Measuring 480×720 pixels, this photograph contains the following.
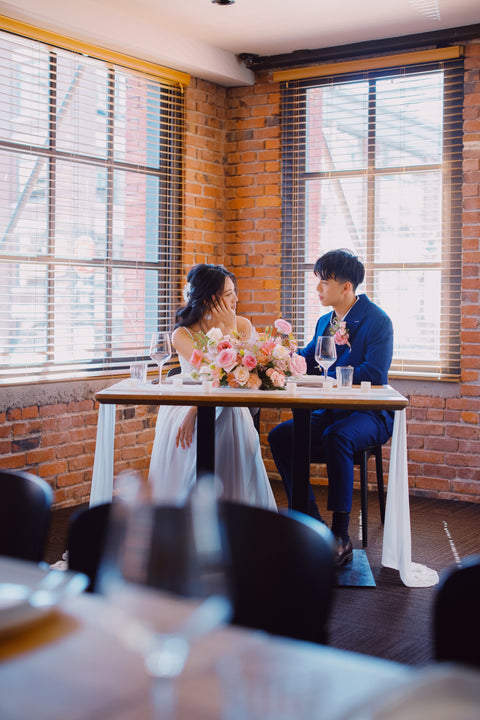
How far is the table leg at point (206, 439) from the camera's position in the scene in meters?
3.22

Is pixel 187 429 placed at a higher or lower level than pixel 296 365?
lower

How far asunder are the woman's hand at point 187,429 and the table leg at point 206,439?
193mm

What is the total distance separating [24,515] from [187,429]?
6.72ft

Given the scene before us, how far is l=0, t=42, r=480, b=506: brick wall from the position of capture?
430 cm

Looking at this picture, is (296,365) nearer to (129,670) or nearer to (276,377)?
(276,377)

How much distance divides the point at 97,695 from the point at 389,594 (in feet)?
8.63

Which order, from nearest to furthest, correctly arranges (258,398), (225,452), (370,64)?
(258,398)
(225,452)
(370,64)

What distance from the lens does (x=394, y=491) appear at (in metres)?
3.22

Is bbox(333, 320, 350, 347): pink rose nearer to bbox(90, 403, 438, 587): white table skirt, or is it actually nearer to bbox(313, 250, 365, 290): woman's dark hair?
bbox(313, 250, 365, 290): woman's dark hair

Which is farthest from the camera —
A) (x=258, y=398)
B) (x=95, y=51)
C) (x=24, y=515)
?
(x=95, y=51)

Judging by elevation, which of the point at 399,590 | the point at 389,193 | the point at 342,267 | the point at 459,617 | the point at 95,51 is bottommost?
the point at 399,590

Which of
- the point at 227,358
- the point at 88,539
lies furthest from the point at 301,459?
the point at 88,539

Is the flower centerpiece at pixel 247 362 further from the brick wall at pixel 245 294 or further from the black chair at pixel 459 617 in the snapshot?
the black chair at pixel 459 617

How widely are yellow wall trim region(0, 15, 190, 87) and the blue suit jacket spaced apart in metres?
2.12
